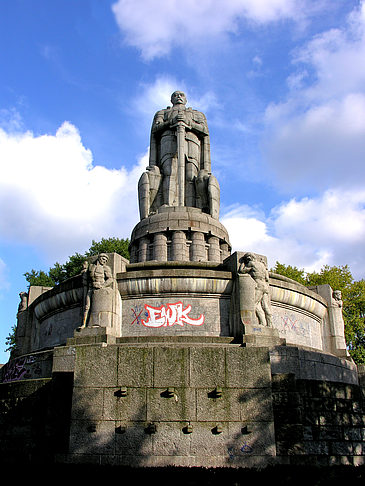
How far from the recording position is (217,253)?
843 inches

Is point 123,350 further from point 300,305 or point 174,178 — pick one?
point 174,178

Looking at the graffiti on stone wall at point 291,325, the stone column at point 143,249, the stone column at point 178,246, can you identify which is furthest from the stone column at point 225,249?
the graffiti on stone wall at point 291,325

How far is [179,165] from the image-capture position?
23.2 m

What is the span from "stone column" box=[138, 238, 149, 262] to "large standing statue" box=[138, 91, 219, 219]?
187 centimetres

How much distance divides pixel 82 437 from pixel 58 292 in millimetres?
8045

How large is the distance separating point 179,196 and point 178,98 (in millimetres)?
5744

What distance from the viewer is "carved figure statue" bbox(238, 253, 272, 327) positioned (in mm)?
13742

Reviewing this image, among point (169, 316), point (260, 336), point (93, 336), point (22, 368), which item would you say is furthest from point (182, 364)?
point (22, 368)

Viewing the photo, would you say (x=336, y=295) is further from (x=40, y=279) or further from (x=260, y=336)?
(x=40, y=279)

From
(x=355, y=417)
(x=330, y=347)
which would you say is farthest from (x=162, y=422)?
(x=330, y=347)

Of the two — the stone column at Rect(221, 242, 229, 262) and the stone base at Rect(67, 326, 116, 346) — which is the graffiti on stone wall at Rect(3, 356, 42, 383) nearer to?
the stone base at Rect(67, 326, 116, 346)

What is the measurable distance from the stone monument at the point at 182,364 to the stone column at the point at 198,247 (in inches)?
2.6

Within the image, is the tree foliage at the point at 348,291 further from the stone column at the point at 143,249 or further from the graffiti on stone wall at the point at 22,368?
the graffiti on stone wall at the point at 22,368

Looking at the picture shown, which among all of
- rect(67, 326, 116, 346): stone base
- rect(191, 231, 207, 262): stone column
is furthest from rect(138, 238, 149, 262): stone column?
rect(67, 326, 116, 346): stone base
